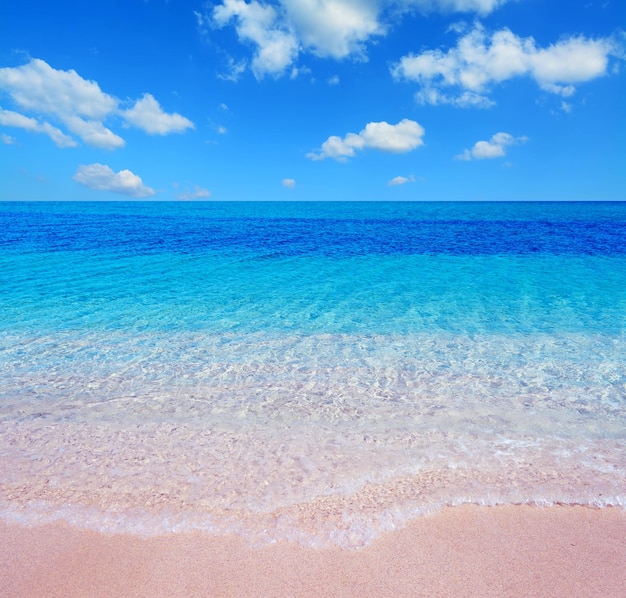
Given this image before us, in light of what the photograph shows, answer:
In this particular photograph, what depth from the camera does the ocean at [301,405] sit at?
421cm

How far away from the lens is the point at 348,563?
3482 mm

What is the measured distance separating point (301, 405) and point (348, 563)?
289 cm

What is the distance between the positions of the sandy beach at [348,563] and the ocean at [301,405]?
177 millimetres

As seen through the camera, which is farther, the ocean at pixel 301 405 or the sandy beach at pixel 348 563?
the ocean at pixel 301 405

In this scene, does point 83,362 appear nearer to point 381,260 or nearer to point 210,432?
point 210,432

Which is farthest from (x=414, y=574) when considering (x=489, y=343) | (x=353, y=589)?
(x=489, y=343)

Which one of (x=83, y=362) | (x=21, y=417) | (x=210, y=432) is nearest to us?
(x=210, y=432)

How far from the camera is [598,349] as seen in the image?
339 inches

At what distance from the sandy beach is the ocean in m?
0.18

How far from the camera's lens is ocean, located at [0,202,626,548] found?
421 cm

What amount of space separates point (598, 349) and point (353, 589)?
7813 mm

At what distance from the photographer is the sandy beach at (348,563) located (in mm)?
3256

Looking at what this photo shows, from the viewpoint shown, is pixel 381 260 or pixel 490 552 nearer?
pixel 490 552

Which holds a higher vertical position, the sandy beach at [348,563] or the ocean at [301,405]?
the sandy beach at [348,563]
